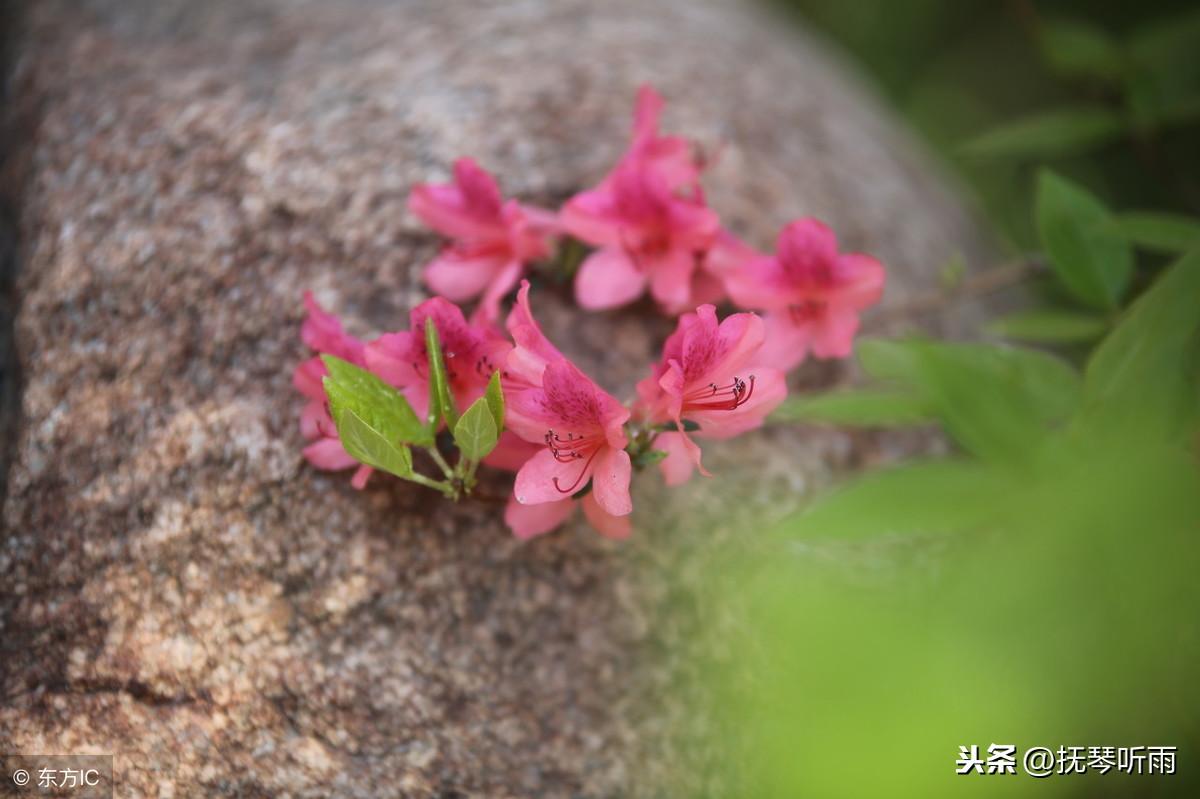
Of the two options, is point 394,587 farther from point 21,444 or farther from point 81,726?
point 21,444

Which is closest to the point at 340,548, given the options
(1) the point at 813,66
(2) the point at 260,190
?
(2) the point at 260,190

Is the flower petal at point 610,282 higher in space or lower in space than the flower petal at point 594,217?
lower

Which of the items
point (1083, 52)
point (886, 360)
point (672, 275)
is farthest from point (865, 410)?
point (1083, 52)

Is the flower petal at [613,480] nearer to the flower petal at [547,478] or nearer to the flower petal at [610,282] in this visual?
the flower petal at [547,478]

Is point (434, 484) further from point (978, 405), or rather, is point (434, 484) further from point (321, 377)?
point (978, 405)

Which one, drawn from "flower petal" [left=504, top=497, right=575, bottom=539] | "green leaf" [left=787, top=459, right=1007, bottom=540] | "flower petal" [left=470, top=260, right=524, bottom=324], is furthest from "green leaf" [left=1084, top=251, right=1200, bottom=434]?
"flower petal" [left=470, top=260, right=524, bottom=324]

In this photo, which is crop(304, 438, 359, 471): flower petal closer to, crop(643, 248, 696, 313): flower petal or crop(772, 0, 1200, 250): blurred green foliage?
crop(643, 248, 696, 313): flower petal

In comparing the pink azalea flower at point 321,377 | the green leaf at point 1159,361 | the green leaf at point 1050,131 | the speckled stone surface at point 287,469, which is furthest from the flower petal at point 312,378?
the green leaf at point 1050,131
